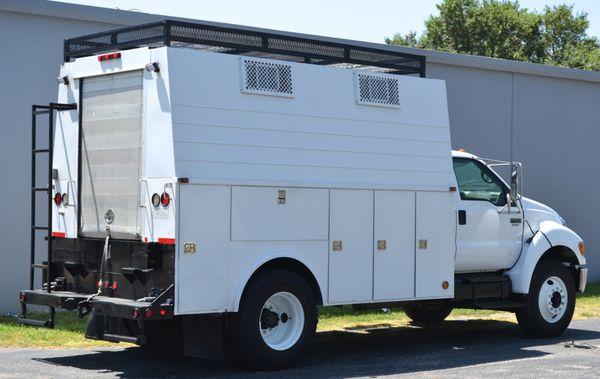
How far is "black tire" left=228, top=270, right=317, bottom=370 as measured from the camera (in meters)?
10.4

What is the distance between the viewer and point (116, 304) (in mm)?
10078

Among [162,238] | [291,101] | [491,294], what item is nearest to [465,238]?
[491,294]

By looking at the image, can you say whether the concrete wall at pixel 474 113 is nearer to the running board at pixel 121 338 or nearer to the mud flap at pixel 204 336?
the running board at pixel 121 338

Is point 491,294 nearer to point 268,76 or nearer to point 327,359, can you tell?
point 327,359

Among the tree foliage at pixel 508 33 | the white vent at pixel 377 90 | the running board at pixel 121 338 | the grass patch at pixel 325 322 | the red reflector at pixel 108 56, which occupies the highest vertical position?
the tree foliage at pixel 508 33

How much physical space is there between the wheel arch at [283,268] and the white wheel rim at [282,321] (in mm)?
289

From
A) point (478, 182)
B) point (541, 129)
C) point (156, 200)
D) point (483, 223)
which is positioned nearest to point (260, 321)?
point (156, 200)

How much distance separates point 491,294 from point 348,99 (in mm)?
3298

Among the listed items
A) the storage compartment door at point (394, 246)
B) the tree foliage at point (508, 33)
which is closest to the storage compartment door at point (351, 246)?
the storage compartment door at point (394, 246)

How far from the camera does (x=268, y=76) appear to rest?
10.9 m

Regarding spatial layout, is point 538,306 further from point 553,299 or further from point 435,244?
point 435,244

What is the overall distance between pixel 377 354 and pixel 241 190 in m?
→ 2.87

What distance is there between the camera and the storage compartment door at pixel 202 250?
32.7 feet

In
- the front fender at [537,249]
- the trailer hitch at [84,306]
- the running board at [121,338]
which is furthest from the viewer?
the front fender at [537,249]
